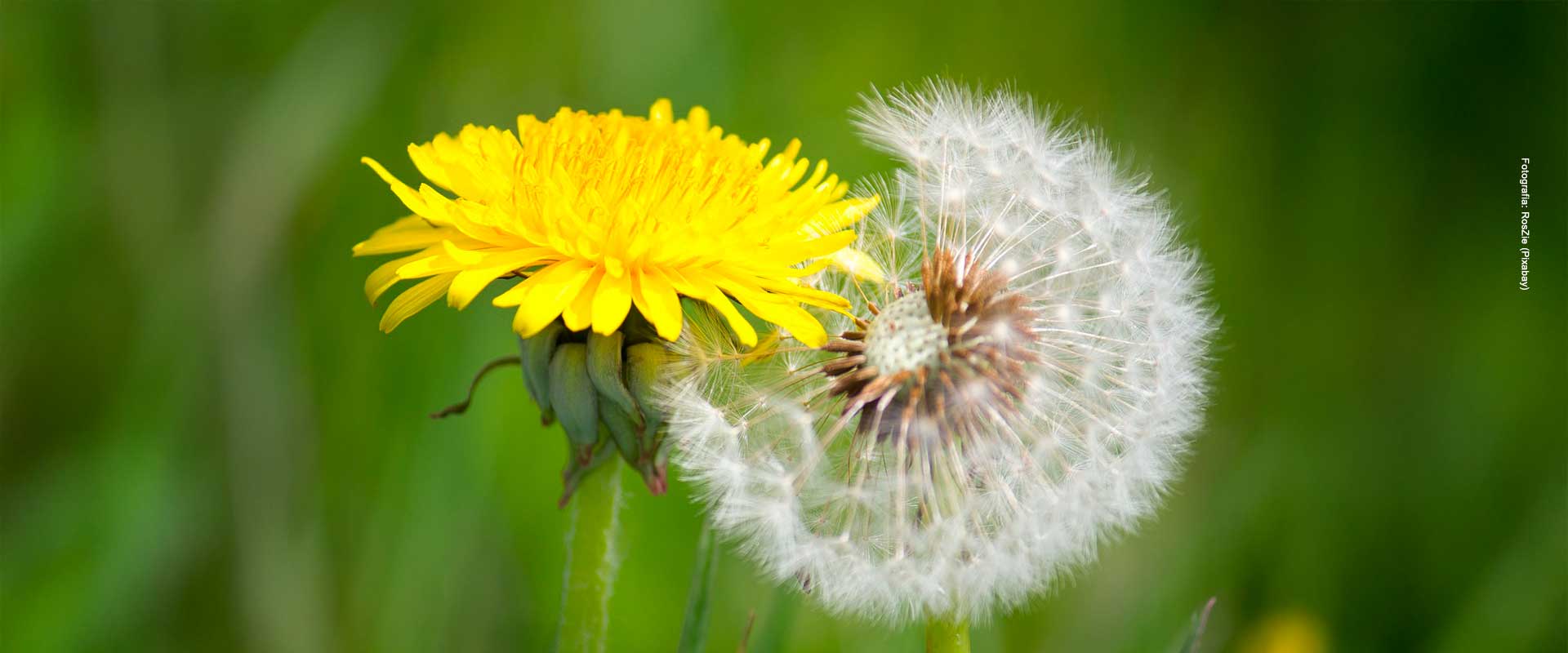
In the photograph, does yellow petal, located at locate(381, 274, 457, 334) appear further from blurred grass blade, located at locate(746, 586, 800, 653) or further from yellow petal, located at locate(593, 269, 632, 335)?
blurred grass blade, located at locate(746, 586, 800, 653)

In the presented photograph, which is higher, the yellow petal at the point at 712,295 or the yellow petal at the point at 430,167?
the yellow petal at the point at 430,167

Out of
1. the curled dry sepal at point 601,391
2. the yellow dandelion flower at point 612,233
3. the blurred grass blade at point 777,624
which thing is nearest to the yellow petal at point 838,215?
the yellow dandelion flower at point 612,233

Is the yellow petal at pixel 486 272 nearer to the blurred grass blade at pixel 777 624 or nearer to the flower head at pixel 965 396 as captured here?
the flower head at pixel 965 396

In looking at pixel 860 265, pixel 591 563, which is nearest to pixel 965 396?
pixel 860 265

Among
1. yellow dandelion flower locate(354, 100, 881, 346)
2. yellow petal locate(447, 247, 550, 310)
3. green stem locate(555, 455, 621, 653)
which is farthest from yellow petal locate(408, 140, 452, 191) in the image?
green stem locate(555, 455, 621, 653)

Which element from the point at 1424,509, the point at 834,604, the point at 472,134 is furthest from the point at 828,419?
the point at 1424,509

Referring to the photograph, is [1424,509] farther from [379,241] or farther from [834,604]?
[379,241]
